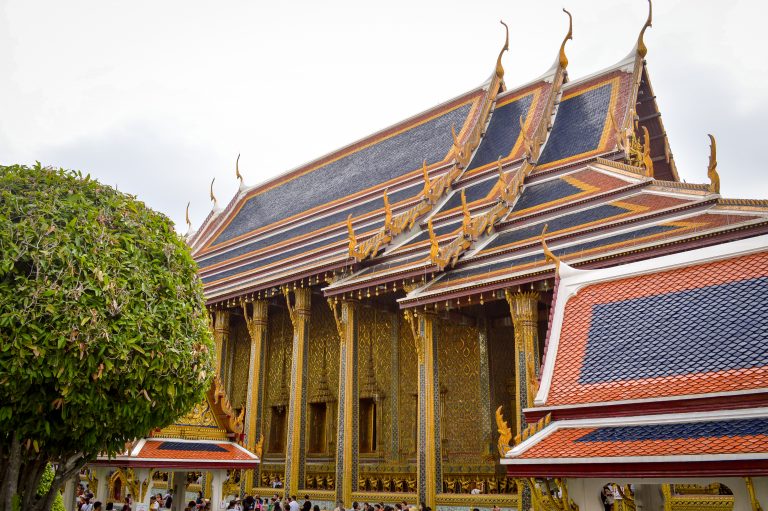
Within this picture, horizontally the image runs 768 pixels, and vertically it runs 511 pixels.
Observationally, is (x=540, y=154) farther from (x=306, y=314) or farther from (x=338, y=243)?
(x=306, y=314)

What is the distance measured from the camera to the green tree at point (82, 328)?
18.5 feet

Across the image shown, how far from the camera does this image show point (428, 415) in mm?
12383

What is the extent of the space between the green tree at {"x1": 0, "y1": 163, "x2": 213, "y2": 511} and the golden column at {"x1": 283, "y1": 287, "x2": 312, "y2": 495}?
848 centimetres

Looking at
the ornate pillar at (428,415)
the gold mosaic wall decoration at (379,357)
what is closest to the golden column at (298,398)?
the gold mosaic wall decoration at (379,357)

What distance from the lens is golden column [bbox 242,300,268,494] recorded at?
16.6 metres

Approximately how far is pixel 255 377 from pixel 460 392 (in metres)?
5.66

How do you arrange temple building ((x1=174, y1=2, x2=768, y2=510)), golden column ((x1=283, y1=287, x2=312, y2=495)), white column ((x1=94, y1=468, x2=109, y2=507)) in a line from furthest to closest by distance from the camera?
golden column ((x1=283, y1=287, x2=312, y2=495)) < white column ((x1=94, y1=468, x2=109, y2=507)) < temple building ((x1=174, y1=2, x2=768, y2=510))

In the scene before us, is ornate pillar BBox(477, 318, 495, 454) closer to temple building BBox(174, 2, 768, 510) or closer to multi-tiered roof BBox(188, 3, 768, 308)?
temple building BBox(174, 2, 768, 510)

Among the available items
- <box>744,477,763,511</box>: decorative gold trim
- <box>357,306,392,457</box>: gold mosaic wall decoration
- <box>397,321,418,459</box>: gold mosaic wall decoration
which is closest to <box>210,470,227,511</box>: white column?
<box>397,321,418,459</box>: gold mosaic wall decoration

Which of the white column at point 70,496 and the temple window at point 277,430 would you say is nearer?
the white column at point 70,496

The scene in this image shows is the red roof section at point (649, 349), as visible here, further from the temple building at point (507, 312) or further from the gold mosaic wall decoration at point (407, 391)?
the gold mosaic wall decoration at point (407, 391)

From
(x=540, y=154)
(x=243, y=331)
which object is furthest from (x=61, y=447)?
(x=243, y=331)

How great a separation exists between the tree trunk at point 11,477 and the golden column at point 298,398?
9.11 meters

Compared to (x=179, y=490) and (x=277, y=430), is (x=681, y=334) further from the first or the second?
(x=277, y=430)
